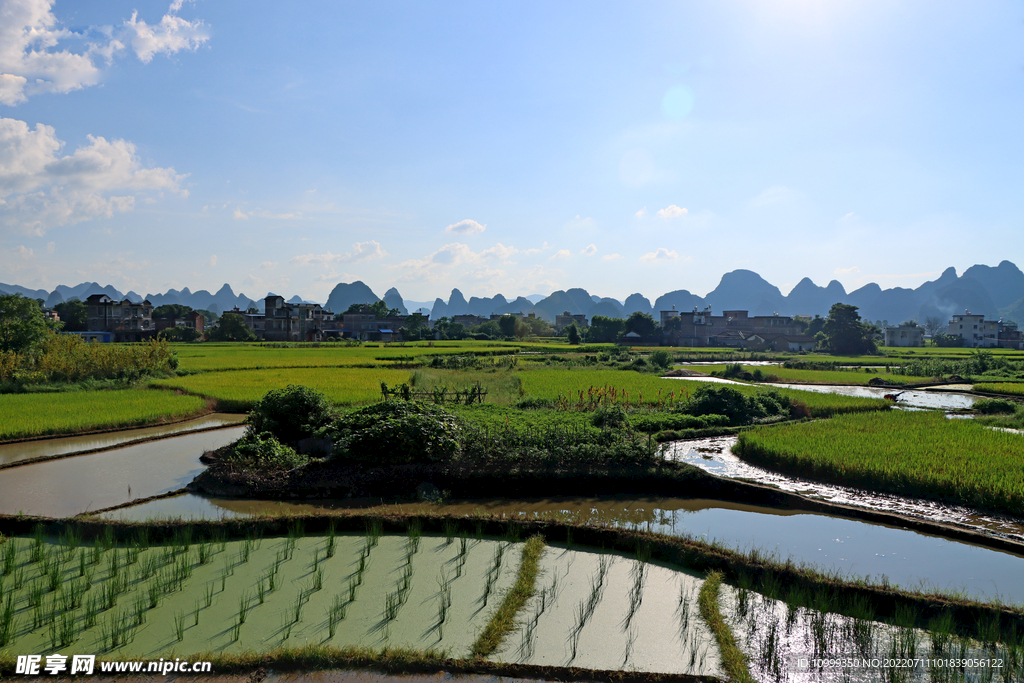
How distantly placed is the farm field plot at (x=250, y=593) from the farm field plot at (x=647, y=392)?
11.2m

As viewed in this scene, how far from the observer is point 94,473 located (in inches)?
424

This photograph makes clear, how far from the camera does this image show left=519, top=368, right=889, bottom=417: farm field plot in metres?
18.6

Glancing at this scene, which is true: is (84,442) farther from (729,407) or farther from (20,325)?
(729,407)

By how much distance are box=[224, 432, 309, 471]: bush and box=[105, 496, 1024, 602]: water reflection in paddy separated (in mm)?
921

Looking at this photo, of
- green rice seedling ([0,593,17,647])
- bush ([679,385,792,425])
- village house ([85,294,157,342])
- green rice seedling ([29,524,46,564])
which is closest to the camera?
green rice seedling ([0,593,17,647])

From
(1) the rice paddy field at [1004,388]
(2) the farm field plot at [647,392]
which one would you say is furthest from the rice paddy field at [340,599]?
(1) the rice paddy field at [1004,388]

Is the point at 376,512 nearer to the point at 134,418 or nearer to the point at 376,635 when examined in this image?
the point at 376,635

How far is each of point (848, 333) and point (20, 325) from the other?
219 ft

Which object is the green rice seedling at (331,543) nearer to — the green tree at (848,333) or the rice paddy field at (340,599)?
the rice paddy field at (340,599)

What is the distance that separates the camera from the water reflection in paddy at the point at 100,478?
8.96m

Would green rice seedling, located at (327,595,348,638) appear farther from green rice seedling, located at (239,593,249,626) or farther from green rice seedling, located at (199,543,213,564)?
green rice seedling, located at (199,543,213,564)

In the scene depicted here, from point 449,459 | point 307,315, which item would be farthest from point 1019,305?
point 449,459

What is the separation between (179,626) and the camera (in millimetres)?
4777

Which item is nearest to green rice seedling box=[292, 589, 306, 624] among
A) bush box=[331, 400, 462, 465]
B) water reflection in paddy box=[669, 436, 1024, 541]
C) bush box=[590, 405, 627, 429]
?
bush box=[331, 400, 462, 465]
